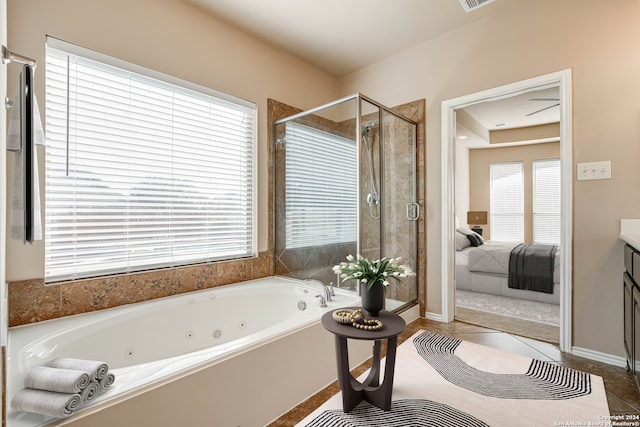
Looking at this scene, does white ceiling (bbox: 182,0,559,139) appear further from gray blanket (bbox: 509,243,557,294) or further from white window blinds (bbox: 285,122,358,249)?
gray blanket (bbox: 509,243,557,294)

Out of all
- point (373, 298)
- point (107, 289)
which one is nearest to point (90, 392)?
point (107, 289)

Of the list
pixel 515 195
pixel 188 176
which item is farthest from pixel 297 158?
pixel 515 195

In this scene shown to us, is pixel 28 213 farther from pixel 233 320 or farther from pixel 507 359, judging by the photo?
pixel 507 359

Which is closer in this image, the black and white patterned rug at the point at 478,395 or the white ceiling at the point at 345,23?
the black and white patterned rug at the point at 478,395

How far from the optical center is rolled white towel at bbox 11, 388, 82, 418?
3.21 ft

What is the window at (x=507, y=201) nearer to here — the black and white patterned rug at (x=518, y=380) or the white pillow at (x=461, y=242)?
the white pillow at (x=461, y=242)

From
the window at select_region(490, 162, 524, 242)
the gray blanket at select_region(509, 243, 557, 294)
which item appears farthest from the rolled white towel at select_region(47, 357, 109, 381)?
the window at select_region(490, 162, 524, 242)

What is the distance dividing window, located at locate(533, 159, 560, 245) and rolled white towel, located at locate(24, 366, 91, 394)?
7003 millimetres

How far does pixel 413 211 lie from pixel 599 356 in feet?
5.46

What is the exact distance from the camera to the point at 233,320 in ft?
7.76

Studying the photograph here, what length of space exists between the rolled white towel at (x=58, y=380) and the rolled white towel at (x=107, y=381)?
0.06 m

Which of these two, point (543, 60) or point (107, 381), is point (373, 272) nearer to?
point (107, 381)

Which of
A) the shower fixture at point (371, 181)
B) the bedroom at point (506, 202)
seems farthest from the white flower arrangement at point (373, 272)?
the bedroom at point (506, 202)

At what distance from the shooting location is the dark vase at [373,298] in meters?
1.57
